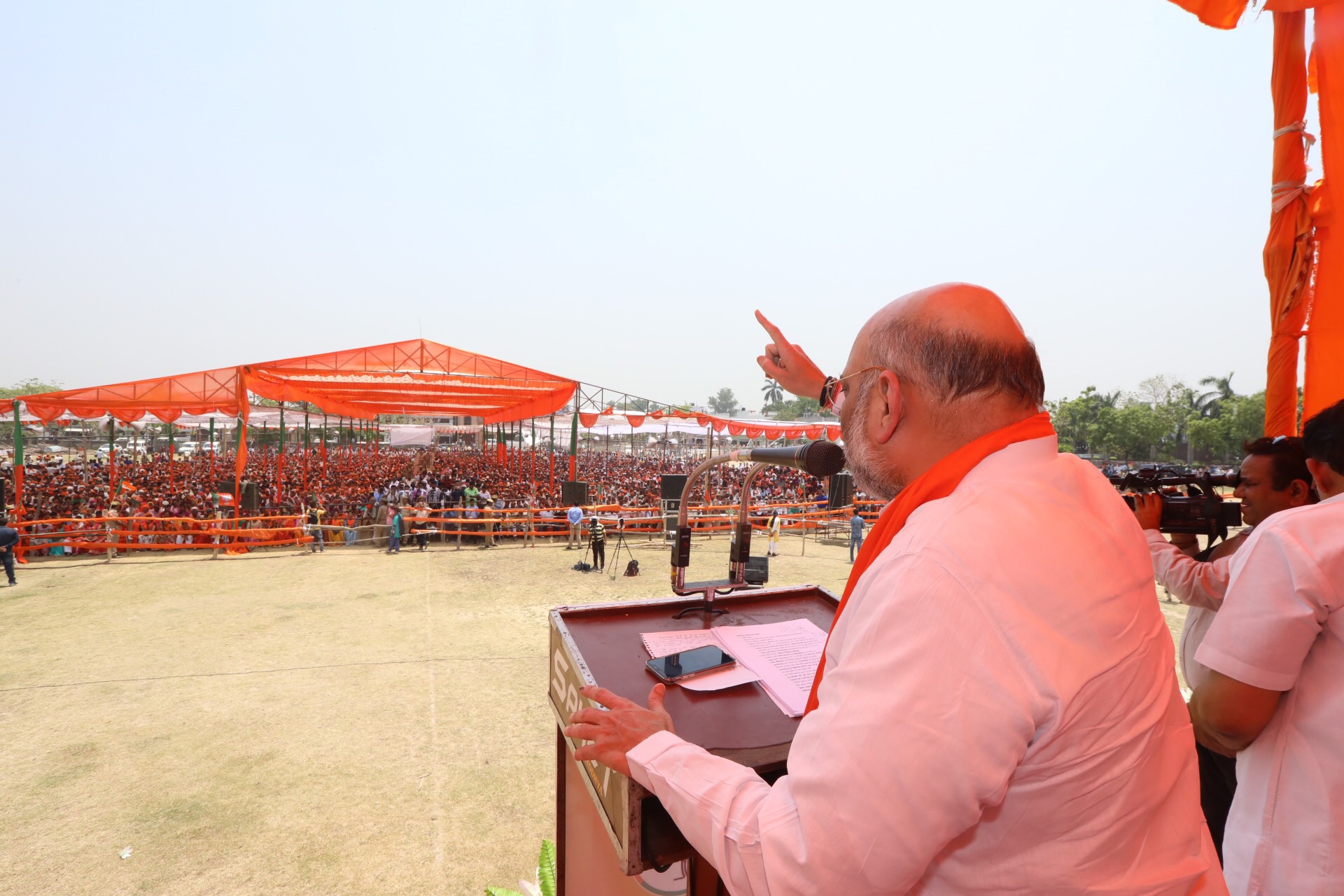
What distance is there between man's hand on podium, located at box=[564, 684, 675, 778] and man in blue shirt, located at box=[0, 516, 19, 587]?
1235 centimetres

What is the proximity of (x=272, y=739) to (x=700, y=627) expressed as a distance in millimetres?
4883

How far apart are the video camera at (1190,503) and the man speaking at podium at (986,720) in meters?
1.88

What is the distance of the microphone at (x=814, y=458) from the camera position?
1.66 meters

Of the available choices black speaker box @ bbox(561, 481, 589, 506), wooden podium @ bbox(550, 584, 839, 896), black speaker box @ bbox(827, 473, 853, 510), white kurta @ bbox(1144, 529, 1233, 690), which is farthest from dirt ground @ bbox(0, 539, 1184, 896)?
Result: black speaker box @ bbox(827, 473, 853, 510)

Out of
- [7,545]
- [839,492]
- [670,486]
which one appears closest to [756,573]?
[7,545]

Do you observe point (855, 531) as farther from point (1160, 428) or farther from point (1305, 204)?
point (1160, 428)

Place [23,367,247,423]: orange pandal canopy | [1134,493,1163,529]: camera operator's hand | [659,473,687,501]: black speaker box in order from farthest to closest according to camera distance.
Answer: [659,473,687,501]: black speaker box < [23,367,247,423]: orange pandal canopy < [1134,493,1163,529]: camera operator's hand

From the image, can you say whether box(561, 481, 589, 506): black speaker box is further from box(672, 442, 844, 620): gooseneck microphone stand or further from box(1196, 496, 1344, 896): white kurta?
box(1196, 496, 1344, 896): white kurta

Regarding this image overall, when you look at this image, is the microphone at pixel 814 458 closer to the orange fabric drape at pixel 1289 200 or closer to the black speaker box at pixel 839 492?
the orange fabric drape at pixel 1289 200

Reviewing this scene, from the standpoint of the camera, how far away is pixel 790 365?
1.86 metres

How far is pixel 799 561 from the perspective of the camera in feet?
42.9

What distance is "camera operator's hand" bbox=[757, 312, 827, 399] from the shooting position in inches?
73.0

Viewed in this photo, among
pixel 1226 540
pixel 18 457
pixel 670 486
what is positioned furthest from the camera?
pixel 670 486

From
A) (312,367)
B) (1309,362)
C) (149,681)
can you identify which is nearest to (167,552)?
(312,367)
